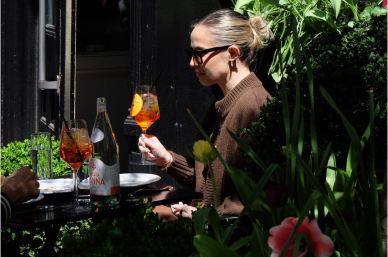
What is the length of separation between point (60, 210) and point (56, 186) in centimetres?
42

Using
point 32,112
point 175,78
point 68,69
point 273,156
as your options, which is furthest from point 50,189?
point 32,112

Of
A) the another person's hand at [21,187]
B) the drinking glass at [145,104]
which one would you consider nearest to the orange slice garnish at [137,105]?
the drinking glass at [145,104]

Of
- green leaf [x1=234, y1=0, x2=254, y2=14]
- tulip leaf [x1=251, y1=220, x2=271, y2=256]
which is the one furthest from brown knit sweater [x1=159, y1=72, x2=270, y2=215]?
tulip leaf [x1=251, y1=220, x2=271, y2=256]

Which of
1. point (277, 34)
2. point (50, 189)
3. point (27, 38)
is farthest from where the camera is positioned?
point (27, 38)

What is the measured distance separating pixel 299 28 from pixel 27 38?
14.2 ft

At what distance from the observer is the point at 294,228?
1.42 m

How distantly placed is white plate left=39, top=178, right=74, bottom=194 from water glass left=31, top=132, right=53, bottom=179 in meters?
0.19

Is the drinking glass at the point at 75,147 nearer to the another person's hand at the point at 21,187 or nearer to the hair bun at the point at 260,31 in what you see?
the another person's hand at the point at 21,187

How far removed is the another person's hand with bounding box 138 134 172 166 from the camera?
3.28 m

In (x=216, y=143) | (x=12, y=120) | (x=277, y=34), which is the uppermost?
(x=277, y=34)

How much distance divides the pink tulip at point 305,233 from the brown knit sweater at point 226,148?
4.73 ft

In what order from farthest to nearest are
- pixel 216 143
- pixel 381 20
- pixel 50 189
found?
pixel 216 143 → pixel 50 189 → pixel 381 20

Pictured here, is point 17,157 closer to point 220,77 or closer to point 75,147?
point 220,77

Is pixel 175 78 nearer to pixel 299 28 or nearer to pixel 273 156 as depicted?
pixel 299 28
